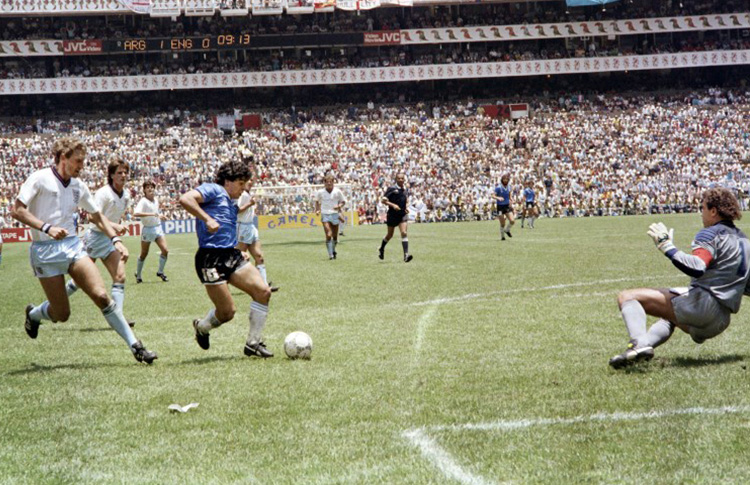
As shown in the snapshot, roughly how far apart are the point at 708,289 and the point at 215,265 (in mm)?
4525

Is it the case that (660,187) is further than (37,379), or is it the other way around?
(660,187)

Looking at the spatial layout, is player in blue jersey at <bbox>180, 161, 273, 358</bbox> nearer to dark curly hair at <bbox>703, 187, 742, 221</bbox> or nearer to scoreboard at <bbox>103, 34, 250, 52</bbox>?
dark curly hair at <bbox>703, 187, 742, 221</bbox>

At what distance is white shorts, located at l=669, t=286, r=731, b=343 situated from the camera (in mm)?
7137

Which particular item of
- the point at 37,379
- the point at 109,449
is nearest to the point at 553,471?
the point at 109,449

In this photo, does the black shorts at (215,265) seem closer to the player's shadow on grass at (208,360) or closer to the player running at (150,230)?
the player's shadow on grass at (208,360)

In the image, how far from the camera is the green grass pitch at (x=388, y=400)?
477 cm

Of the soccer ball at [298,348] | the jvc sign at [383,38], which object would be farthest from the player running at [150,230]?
the jvc sign at [383,38]

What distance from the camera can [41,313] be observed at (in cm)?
951

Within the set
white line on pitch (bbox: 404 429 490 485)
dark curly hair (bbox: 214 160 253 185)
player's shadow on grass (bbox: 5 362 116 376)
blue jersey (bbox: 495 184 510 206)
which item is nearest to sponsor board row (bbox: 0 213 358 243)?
blue jersey (bbox: 495 184 510 206)

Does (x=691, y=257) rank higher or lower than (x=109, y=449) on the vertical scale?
higher

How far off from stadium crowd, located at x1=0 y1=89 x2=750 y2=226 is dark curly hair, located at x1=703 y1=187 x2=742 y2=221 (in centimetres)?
4300

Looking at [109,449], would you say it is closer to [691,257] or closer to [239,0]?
[691,257]

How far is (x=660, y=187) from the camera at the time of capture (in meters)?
50.8

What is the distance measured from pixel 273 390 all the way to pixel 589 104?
62784 millimetres
